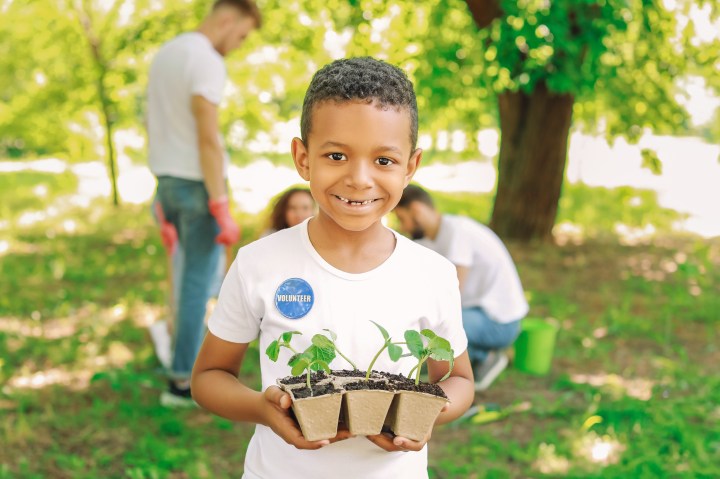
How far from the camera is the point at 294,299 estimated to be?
4.41 ft

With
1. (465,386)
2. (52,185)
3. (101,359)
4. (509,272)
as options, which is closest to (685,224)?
(509,272)

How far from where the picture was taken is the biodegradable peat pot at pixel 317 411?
117 cm

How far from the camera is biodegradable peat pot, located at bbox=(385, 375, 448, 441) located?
1.22 metres

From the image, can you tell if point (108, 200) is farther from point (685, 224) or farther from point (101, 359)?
point (685, 224)

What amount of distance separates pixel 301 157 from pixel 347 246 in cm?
19

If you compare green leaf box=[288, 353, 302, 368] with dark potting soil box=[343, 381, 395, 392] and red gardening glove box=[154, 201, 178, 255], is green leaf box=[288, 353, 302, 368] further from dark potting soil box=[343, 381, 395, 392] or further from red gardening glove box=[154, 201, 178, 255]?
red gardening glove box=[154, 201, 178, 255]

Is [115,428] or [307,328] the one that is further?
[115,428]

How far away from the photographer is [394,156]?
131 cm

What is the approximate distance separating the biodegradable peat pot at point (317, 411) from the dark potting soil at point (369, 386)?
1.2 inches

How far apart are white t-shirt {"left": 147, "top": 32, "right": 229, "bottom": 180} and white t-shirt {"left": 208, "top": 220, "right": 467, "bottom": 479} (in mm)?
2180

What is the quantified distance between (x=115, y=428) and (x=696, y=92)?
5.65 m

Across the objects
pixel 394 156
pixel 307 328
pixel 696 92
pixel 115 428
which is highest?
pixel 696 92

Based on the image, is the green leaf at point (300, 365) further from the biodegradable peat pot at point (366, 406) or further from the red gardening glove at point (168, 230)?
the red gardening glove at point (168, 230)

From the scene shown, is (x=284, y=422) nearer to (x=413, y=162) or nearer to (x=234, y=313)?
(x=234, y=313)
